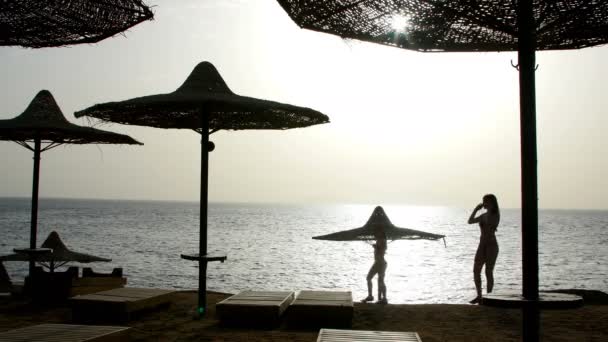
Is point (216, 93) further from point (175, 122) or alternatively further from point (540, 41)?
point (540, 41)

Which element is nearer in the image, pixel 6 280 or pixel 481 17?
pixel 481 17

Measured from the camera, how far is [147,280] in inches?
1287

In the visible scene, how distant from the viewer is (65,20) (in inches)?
214

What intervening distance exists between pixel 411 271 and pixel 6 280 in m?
37.2

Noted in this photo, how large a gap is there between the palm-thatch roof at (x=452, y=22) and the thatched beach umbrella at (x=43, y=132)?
7182 mm

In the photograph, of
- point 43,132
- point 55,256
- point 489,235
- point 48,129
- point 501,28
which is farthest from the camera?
point 55,256

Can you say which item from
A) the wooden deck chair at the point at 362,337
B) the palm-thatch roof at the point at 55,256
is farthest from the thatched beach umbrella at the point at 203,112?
the palm-thatch roof at the point at 55,256

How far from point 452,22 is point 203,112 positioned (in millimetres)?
4530

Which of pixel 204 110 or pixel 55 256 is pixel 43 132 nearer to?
pixel 55 256

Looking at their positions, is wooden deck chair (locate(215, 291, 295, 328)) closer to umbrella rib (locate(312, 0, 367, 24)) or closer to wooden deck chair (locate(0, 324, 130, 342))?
wooden deck chair (locate(0, 324, 130, 342))

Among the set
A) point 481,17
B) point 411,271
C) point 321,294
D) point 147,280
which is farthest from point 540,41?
point 411,271

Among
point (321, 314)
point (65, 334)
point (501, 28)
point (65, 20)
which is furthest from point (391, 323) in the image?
point (65, 20)

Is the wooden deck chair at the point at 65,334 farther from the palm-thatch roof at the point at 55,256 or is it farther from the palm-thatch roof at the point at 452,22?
the palm-thatch roof at the point at 55,256

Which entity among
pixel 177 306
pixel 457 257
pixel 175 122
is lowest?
pixel 457 257
